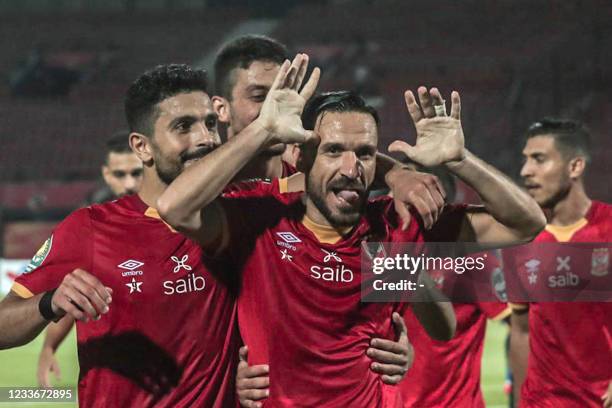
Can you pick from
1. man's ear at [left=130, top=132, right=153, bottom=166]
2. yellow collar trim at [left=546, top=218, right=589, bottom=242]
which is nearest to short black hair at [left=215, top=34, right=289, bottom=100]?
man's ear at [left=130, top=132, right=153, bottom=166]

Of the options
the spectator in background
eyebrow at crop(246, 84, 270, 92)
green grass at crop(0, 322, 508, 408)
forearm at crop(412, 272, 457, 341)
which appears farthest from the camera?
green grass at crop(0, 322, 508, 408)

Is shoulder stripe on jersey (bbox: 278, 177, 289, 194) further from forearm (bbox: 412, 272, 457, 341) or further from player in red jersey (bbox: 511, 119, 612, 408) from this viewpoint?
player in red jersey (bbox: 511, 119, 612, 408)

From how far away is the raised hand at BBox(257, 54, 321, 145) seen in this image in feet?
11.4

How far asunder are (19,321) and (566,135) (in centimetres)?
385

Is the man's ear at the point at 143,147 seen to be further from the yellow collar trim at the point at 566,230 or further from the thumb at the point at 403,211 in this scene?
the yellow collar trim at the point at 566,230

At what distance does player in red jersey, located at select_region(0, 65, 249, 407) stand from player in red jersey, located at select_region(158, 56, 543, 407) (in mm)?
142

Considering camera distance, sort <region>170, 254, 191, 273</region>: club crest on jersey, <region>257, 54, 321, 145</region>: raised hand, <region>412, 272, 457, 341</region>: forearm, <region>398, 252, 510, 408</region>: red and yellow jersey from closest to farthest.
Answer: <region>257, 54, 321, 145</region>: raised hand → <region>170, 254, 191, 273</region>: club crest on jersey → <region>412, 272, 457, 341</region>: forearm → <region>398, 252, 510, 408</region>: red and yellow jersey

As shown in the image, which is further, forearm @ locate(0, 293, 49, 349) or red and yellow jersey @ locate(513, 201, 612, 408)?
red and yellow jersey @ locate(513, 201, 612, 408)

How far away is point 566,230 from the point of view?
601cm

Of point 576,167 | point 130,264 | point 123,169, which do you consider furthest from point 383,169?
point 123,169

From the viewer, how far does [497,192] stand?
3613mm

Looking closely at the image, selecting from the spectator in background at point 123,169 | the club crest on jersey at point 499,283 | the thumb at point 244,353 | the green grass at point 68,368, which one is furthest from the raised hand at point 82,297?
the green grass at point 68,368

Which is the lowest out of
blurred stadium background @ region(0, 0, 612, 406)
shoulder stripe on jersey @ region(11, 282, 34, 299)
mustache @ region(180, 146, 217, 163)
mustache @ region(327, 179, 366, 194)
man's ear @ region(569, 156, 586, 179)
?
shoulder stripe on jersey @ region(11, 282, 34, 299)

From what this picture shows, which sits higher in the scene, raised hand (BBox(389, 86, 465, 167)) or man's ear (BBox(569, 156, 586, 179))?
man's ear (BBox(569, 156, 586, 179))
